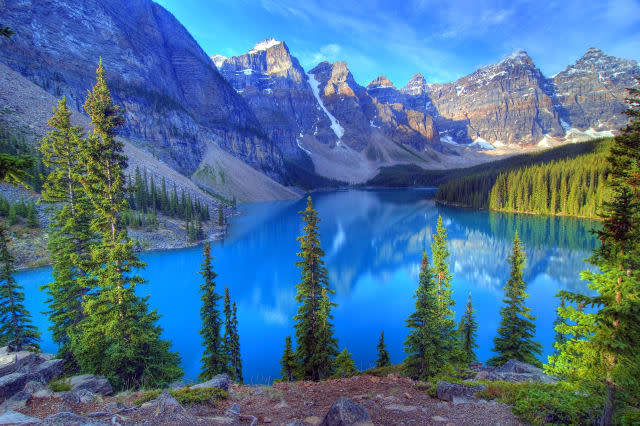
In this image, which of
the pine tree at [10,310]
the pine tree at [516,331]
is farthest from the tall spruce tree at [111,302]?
the pine tree at [516,331]

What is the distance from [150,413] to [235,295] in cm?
2739

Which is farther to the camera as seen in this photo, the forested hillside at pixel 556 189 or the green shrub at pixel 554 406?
the forested hillside at pixel 556 189

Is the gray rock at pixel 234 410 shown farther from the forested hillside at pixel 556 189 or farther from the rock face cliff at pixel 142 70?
the rock face cliff at pixel 142 70

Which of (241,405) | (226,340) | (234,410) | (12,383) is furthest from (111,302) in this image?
(234,410)

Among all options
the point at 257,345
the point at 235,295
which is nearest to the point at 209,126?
the point at 235,295

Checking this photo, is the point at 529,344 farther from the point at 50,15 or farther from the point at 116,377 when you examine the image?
the point at 50,15

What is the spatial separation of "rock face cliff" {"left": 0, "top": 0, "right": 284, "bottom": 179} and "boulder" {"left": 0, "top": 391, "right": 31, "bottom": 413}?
117 metres

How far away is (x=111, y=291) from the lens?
12617 mm

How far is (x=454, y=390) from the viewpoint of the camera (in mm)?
8602

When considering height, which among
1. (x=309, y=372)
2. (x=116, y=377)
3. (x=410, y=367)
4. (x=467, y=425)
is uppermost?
(x=467, y=425)

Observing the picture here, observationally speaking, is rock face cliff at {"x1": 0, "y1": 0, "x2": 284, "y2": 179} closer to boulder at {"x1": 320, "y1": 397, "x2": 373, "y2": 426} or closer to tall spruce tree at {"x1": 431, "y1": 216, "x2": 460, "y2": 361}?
tall spruce tree at {"x1": 431, "y1": 216, "x2": 460, "y2": 361}

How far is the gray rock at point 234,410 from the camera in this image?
24.2 feet

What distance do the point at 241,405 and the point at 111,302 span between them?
8542mm

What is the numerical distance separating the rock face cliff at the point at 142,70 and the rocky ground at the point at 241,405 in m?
116
